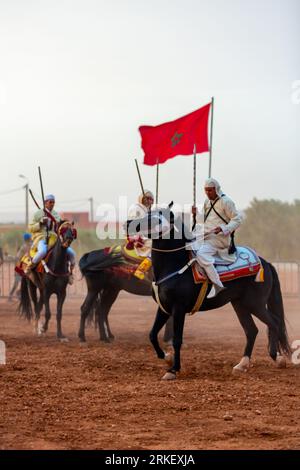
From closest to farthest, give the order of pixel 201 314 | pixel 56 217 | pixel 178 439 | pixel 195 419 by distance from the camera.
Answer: pixel 178 439, pixel 195 419, pixel 56 217, pixel 201 314

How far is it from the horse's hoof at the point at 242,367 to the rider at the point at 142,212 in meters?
3.60

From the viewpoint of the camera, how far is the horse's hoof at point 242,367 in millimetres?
Result: 11691

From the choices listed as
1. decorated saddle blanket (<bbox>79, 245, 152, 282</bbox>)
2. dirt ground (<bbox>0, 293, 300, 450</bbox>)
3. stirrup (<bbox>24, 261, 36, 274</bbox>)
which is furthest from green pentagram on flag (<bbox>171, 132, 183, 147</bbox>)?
stirrup (<bbox>24, 261, 36, 274</bbox>)

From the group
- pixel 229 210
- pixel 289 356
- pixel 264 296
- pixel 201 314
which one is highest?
Answer: pixel 229 210

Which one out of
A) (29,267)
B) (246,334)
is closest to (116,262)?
(29,267)

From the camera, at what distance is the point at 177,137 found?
14.8 metres

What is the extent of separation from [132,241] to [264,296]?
3.82m

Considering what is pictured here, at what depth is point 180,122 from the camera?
1483 centimetres

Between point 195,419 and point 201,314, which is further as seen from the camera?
point 201,314

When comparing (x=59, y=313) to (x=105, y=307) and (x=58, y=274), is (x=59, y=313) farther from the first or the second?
(x=105, y=307)

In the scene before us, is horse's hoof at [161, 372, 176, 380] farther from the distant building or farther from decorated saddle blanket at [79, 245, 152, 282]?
the distant building
